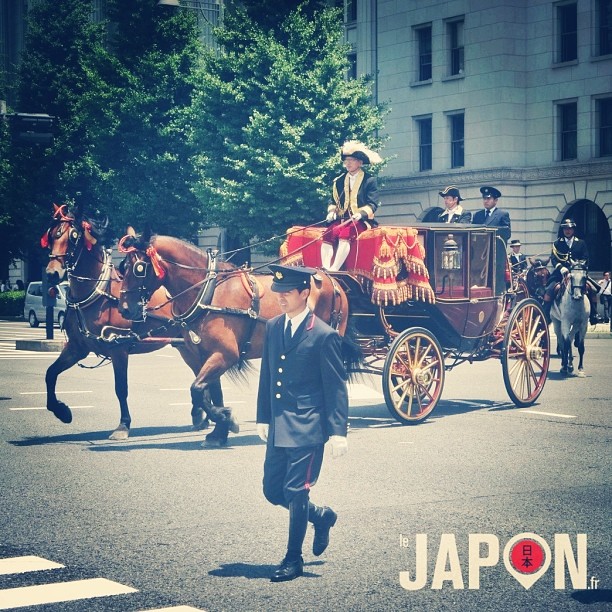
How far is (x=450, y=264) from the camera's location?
13727mm

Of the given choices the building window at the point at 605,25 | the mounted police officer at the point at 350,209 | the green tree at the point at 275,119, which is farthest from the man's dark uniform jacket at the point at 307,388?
the building window at the point at 605,25

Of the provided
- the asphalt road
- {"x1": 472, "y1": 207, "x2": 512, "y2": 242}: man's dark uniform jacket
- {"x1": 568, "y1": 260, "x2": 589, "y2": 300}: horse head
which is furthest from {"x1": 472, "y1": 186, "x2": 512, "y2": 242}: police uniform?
{"x1": 568, "y1": 260, "x2": 589, "y2": 300}: horse head

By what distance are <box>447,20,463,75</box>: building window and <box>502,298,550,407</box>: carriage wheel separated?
3155 centimetres

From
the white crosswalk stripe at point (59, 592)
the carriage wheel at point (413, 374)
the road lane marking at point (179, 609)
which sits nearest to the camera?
the road lane marking at point (179, 609)

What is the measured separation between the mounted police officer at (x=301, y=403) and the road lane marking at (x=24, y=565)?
4.37 feet

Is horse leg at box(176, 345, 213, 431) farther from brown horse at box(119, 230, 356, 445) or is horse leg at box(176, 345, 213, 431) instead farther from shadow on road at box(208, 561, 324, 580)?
shadow on road at box(208, 561, 324, 580)

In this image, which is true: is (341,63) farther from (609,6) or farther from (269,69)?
(609,6)

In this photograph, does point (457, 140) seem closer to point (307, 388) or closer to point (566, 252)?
point (566, 252)

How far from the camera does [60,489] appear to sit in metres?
9.15

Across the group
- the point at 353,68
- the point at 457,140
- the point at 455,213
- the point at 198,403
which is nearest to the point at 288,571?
the point at 198,403

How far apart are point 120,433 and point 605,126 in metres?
33.2

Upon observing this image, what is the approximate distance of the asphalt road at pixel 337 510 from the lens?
20.4 feet

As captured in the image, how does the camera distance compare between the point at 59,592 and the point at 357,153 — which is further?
the point at 357,153

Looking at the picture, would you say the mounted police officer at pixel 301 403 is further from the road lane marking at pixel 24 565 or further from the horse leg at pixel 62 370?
the horse leg at pixel 62 370
